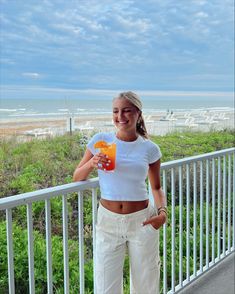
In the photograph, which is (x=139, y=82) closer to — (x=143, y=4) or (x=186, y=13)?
(x=143, y=4)

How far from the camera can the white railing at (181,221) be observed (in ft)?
5.32

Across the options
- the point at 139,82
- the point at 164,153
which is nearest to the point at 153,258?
the point at 164,153

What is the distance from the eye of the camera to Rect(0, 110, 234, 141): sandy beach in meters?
2.41

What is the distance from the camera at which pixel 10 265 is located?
5.02 ft

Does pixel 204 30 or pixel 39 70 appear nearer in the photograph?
pixel 39 70

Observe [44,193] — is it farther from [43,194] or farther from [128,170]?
[128,170]

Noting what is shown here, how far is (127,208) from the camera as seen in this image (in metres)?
1.66

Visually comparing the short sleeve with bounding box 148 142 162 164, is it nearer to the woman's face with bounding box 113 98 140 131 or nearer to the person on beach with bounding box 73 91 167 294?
the person on beach with bounding box 73 91 167 294

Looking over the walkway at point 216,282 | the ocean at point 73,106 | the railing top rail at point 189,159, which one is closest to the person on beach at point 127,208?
the ocean at point 73,106

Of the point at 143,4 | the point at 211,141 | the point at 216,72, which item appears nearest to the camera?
the point at 143,4

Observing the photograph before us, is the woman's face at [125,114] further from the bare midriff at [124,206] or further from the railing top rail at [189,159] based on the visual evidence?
the railing top rail at [189,159]

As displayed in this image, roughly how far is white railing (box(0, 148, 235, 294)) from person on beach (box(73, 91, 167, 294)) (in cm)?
19

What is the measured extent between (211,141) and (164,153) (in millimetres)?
1046

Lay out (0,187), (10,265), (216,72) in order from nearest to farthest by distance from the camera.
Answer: (10,265)
(0,187)
(216,72)
